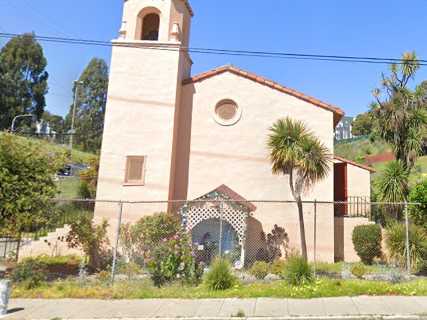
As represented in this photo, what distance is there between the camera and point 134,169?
662 inches

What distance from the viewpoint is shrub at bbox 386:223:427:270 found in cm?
1246

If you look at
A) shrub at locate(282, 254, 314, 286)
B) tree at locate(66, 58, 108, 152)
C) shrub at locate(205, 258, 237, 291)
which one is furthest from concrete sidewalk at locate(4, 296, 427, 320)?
tree at locate(66, 58, 108, 152)

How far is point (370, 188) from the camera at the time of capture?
737 inches

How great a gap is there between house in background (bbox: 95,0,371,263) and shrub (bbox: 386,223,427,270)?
3.65 metres

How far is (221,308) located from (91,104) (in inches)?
1766

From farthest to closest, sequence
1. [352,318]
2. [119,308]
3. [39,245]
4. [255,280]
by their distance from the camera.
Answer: [39,245]
[255,280]
[119,308]
[352,318]

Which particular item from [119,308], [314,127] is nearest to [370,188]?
[314,127]

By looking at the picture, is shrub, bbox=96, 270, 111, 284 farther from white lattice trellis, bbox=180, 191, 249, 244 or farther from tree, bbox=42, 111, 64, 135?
tree, bbox=42, 111, 64, 135

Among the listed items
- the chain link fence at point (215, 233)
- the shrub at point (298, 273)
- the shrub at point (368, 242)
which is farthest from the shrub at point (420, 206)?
the shrub at point (298, 273)

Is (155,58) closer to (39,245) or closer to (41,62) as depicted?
(39,245)

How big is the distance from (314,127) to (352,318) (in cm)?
1048

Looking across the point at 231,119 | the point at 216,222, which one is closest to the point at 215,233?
the point at 216,222

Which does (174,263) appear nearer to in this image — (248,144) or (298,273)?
(298,273)

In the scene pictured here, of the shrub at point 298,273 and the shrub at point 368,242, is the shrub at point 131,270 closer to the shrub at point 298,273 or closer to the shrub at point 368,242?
the shrub at point 298,273
